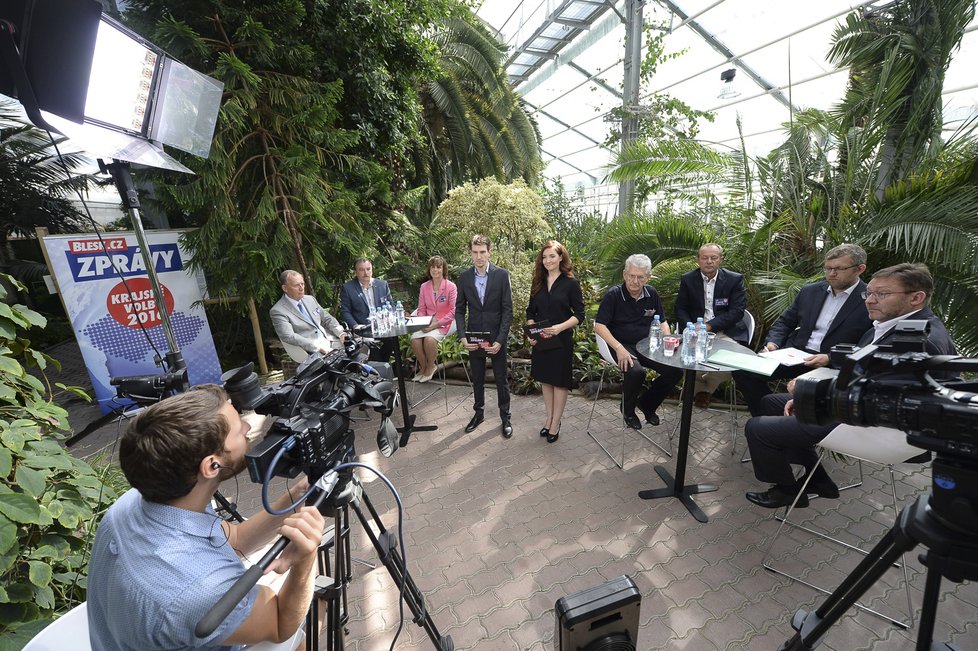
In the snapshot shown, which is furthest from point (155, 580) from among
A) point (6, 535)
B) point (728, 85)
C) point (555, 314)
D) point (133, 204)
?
point (728, 85)

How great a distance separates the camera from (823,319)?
128 inches

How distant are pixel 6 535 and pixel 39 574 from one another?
265 mm

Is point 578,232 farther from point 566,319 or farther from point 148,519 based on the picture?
point 148,519

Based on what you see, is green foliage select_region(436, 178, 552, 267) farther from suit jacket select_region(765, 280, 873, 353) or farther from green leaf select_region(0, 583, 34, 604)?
green leaf select_region(0, 583, 34, 604)

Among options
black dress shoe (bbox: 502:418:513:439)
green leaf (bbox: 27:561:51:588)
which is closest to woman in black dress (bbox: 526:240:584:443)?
black dress shoe (bbox: 502:418:513:439)

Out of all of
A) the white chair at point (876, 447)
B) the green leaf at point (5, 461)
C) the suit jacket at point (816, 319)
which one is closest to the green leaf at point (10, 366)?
the green leaf at point (5, 461)

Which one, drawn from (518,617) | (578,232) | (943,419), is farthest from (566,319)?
(578,232)

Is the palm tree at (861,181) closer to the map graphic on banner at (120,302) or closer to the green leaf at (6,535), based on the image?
the green leaf at (6,535)

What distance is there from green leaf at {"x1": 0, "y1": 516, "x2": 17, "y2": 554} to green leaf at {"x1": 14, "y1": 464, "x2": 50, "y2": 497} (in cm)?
15

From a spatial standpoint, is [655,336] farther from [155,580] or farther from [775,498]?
[155,580]

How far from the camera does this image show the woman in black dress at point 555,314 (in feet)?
12.1

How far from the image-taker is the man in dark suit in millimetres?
2990

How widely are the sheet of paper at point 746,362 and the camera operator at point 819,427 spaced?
0.90 ft

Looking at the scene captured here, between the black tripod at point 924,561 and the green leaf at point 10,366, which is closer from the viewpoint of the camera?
the black tripod at point 924,561
